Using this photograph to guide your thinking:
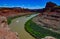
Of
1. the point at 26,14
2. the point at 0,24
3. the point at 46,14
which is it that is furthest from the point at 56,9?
the point at 0,24

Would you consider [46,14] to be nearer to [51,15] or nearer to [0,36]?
[51,15]

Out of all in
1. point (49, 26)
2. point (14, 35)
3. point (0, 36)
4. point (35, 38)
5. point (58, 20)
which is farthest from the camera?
point (58, 20)

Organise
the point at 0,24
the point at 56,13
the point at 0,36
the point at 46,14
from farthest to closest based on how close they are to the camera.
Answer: the point at 46,14
the point at 56,13
the point at 0,24
the point at 0,36

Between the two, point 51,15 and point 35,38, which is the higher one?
point 51,15

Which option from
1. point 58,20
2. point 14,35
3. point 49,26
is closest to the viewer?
point 14,35

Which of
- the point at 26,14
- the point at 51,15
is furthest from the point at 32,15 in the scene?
the point at 51,15

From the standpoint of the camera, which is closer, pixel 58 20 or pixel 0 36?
pixel 0 36

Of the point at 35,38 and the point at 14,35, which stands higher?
the point at 14,35

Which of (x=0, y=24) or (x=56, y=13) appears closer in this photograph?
(x=0, y=24)

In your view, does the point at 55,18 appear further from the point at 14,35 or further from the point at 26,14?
the point at 14,35
